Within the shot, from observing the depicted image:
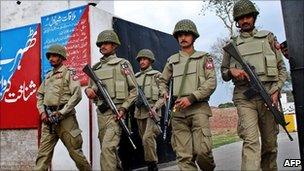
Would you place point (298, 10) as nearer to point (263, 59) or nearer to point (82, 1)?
point (263, 59)

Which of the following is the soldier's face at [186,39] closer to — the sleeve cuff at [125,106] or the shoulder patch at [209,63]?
the shoulder patch at [209,63]

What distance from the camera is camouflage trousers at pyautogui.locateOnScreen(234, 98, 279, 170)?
12.5 ft

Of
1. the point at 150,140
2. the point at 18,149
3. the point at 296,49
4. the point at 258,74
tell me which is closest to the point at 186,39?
the point at 258,74

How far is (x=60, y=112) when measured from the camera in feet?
16.3

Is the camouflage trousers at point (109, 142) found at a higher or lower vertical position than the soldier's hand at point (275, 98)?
lower

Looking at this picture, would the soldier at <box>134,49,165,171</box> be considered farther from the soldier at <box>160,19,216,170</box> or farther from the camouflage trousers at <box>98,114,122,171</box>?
the soldier at <box>160,19,216,170</box>

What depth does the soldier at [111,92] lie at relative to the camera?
15.6ft

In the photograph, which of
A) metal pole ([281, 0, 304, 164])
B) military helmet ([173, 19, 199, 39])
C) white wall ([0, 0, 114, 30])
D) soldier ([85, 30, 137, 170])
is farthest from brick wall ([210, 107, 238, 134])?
metal pole ([281, 0, 304, 164])

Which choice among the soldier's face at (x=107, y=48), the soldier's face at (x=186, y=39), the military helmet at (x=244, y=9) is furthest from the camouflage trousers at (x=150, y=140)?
the military helmet at (x=244, y=9)

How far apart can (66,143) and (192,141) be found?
5.74 ft

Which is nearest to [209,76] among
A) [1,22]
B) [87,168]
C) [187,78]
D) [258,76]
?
[187,78]

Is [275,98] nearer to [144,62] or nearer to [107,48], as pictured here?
[107,48]

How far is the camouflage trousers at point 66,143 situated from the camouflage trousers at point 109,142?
38cm

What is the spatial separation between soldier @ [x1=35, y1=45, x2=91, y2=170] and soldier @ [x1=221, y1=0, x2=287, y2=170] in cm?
206
